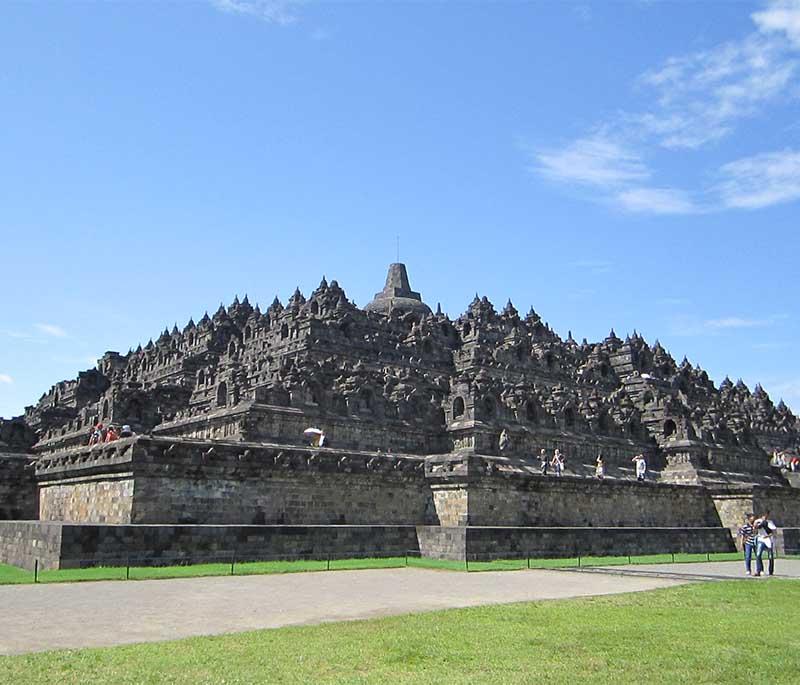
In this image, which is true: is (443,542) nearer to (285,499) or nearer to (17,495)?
(285,499)

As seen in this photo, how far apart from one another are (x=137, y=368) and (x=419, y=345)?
23823mm

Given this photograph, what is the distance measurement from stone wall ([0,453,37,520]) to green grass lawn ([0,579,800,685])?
2564cm

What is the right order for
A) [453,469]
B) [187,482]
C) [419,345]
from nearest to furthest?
[187,482], [453,469], [419,345]

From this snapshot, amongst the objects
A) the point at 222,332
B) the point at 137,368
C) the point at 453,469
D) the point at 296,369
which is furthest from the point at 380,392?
the point at 137,368

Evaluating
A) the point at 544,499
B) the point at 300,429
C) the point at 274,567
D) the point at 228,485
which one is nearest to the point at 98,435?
the point at 300,429

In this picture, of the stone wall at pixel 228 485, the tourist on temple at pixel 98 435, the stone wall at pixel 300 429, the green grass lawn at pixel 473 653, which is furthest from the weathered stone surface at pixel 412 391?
the green grass lawn at pixel 473 653

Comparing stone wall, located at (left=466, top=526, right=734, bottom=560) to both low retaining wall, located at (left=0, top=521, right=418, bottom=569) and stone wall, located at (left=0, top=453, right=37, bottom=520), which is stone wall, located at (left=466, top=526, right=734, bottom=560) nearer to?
low retaining wall, located at (left=0, top=521, right=418, bottom=569)

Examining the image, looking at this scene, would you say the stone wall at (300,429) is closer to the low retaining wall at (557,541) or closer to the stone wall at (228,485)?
the stone wall at (228,485)

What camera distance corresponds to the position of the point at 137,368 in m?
65.2

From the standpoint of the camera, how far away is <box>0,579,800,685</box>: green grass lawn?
9.51 metres

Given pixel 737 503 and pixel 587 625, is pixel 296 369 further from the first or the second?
pixel 587 625

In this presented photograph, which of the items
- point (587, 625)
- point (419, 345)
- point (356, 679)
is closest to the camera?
point (356, 679)

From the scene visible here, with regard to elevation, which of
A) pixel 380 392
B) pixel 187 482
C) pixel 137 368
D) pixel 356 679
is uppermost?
pixel 137 368

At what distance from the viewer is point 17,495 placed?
3431cm
